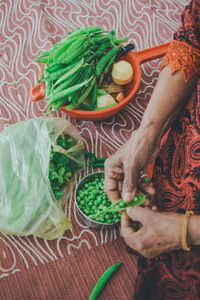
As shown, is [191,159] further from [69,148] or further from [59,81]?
[59,81]

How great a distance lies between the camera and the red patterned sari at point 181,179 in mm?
933

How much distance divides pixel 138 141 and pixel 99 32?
33.7 inches

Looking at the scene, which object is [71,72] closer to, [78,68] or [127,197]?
[78,68]

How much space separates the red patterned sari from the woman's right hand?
65 millimetres

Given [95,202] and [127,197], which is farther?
[95,202]

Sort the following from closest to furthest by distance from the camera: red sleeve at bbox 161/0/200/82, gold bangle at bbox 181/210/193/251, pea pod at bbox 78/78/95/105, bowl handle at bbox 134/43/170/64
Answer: gold bangle at bbox 181/210/193/251 < red sleeve at bbox 161/0/200/82 < pea pod at bbox 78/78/95/105 < bowl handle at bbox 134/43/170/64

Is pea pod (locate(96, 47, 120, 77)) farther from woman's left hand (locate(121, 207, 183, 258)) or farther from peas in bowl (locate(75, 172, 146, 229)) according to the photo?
woman's left hand (locate(121, 207, 183, 258))

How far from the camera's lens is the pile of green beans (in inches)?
58.7

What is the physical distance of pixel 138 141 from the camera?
105cm

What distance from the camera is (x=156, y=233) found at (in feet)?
2.96

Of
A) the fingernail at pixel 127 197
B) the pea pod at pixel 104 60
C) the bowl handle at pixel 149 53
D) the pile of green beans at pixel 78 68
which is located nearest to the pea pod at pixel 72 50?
the pile of green beans at pixel 78 68

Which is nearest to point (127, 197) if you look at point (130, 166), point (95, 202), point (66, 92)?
point (130, 166)

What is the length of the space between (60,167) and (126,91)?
0.56 meters

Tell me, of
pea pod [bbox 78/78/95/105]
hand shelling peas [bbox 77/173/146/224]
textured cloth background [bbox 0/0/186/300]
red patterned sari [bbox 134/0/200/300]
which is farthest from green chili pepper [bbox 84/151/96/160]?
red patterned sari [bbox 134/0/200/300]
